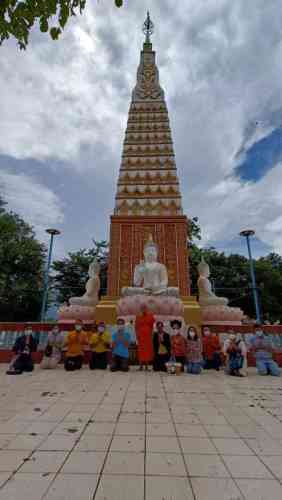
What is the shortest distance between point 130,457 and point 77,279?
1937 cm

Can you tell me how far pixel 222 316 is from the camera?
8.46m

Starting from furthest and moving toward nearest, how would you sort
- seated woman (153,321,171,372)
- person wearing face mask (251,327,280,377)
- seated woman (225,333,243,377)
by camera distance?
seated woman (153,321,171,372) → person wearing face mask (251,327,280,377) → seated woman (225,333,243,377)

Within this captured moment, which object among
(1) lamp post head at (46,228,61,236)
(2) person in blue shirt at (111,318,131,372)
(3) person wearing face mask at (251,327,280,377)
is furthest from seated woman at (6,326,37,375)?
(1) lamp post head at (46,228,61,236)

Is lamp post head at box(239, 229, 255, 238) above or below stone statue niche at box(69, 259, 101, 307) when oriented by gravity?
above

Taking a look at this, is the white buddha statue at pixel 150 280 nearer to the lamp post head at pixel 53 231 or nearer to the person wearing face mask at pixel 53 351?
the person wearing face mask at pixel 53 351

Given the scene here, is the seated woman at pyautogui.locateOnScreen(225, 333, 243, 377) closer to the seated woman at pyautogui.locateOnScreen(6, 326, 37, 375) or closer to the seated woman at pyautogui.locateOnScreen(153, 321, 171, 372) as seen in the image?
the seated woman at pyautogui.locateOnScreen(153, 321, 171, 372)

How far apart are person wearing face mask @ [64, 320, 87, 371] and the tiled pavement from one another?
5.12ft

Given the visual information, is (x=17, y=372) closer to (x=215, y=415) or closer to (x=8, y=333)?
(x=8, y=333)

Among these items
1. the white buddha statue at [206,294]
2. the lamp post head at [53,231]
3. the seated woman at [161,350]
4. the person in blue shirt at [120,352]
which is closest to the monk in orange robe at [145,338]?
the seated woman at [161,350]

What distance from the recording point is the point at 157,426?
2.63 metres

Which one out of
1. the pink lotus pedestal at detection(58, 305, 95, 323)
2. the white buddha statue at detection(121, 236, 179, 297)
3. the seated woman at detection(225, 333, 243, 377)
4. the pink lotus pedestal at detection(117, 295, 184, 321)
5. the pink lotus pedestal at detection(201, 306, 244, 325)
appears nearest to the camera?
the seated woman at detection(225, 333, 243, 377)

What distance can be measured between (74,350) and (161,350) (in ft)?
6.36

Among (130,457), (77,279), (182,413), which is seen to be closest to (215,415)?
(182,413)

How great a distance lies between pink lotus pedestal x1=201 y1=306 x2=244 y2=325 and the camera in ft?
27.5
